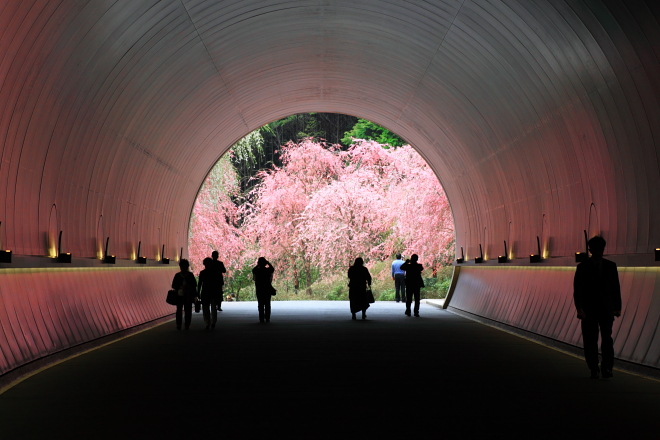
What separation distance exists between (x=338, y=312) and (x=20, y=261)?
13.7 m

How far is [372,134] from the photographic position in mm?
43094

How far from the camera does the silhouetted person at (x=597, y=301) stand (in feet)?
28.4

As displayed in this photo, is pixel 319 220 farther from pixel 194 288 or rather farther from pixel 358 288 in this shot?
pixel 194 288

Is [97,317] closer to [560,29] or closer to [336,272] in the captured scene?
[560,29]

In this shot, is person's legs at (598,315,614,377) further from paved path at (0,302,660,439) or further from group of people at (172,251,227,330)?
group of people at (172,251,227,330)

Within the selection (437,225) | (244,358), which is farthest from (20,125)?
(437,225)

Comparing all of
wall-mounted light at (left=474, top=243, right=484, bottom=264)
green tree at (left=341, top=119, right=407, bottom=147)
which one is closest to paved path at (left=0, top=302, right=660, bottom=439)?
wall-mounted light at (left=474, top=243, right=484, bottom=264)

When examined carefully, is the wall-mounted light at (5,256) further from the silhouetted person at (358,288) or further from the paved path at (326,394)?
the silhouetted person at (358,288)

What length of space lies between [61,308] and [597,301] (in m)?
7.07

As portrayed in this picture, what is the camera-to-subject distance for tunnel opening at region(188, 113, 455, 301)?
34938 mm

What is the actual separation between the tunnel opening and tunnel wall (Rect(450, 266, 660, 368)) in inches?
503

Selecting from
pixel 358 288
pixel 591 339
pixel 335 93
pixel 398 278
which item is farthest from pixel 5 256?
pixel 398 278

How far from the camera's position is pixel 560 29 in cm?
1035

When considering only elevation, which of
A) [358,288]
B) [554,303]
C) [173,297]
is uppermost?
[358,288]
